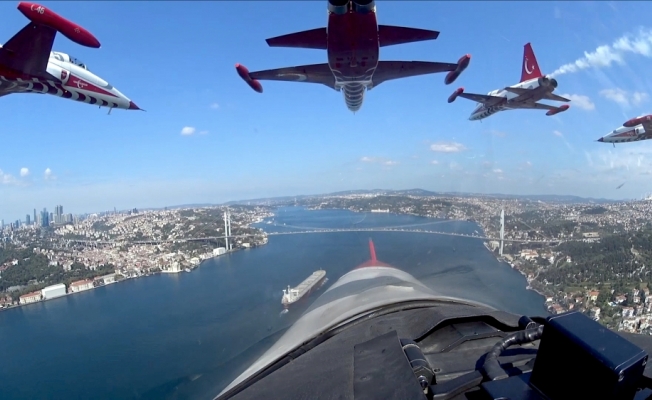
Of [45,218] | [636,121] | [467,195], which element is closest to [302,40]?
[636,121]

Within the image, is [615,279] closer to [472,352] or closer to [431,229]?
[472,352]

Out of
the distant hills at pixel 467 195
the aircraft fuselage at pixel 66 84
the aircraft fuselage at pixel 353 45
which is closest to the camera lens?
the aircraft fuselage at pixel 353 45

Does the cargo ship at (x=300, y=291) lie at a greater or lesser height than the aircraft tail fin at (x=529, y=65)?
lesser

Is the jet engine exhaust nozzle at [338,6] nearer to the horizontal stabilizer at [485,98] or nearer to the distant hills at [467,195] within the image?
the horizontal stabilizer at [485,98]

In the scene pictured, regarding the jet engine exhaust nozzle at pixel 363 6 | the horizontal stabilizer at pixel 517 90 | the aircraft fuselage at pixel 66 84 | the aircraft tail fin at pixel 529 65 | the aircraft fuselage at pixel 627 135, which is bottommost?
the aircraft fuselage at pixel 627 135

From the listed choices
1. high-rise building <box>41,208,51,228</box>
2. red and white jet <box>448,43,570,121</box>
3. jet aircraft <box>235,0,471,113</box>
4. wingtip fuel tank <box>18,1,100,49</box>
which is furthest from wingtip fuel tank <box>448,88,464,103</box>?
high-rise building <box>41,208,51,228</box>

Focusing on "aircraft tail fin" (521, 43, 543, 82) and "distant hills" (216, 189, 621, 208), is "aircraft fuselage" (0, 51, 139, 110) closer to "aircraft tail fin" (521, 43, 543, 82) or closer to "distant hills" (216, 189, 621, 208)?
"aircraft tail fin" (521, 43, 543, 82)

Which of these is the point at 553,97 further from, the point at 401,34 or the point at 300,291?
the point at 300,291

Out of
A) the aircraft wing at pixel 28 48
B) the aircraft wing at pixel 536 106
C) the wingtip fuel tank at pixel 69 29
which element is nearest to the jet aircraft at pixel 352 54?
Answer: the wingtip fuel tank at pixel 69 29
